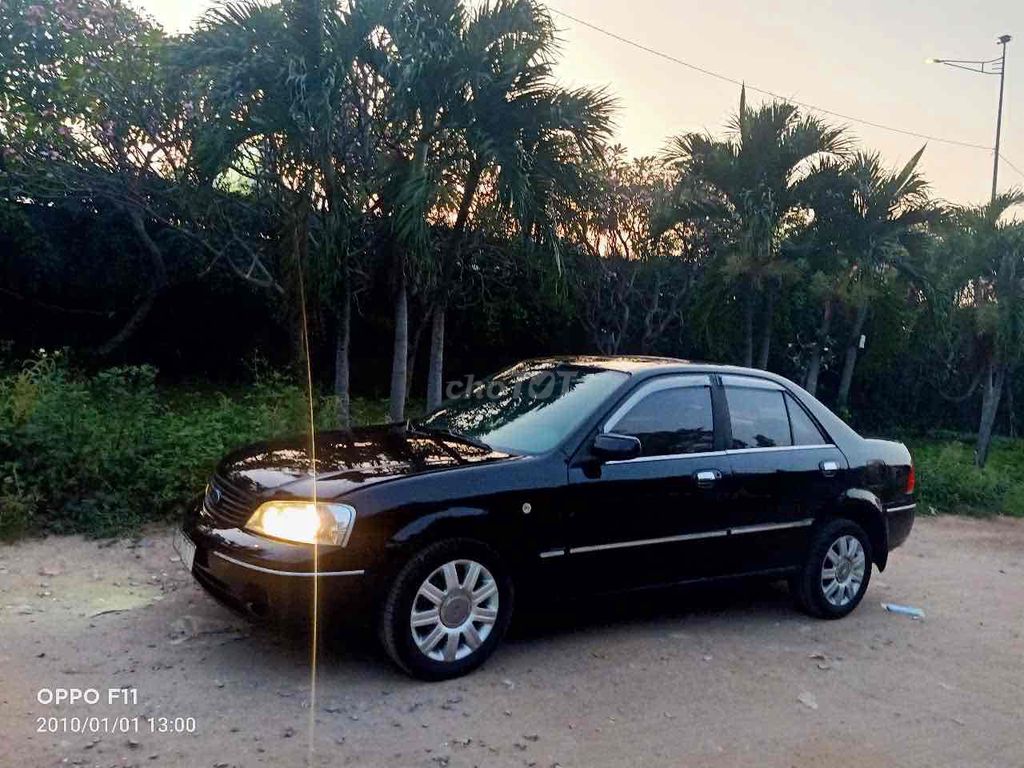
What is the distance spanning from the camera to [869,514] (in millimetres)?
5914

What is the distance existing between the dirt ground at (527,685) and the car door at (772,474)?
53 cm

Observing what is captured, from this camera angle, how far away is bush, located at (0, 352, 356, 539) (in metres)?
6.32

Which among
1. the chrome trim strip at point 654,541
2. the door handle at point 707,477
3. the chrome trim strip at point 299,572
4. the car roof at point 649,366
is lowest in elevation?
the chrome trim strip at point 654,541

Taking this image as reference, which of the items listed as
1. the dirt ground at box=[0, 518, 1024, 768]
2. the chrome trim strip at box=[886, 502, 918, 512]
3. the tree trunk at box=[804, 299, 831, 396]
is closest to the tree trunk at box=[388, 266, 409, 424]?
the dirt ground at box=[0, 518, 1024, 768]

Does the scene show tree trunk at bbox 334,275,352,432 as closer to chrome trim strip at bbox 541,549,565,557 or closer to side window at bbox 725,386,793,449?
side window at bbox 725,386,793,449

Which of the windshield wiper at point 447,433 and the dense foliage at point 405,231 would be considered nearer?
the windshield wiper at point 447,433

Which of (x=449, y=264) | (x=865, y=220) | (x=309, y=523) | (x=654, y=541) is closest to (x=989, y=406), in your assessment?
(x=865, y=220)

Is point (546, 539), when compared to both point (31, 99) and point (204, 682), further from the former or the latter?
Result: point (31, 99)

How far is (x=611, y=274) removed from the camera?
1698 centimetres

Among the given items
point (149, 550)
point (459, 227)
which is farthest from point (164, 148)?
point (149, 550)

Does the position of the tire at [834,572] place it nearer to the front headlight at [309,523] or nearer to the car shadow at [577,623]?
the car shadow at [577,623]

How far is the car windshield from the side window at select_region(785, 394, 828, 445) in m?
1.31

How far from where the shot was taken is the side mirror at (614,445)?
4562 mm

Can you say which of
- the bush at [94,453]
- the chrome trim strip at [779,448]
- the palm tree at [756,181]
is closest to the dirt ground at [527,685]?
the bush at [94,453]
